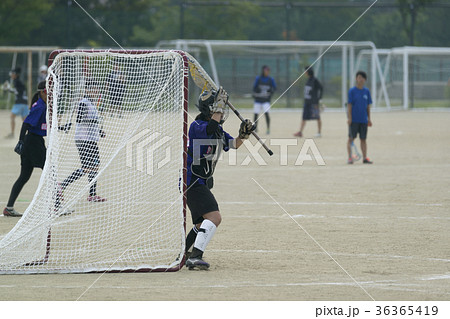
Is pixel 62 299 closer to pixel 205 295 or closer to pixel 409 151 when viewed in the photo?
pixel 205 295

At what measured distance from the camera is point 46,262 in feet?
23.5

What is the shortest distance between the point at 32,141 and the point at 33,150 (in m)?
0.11

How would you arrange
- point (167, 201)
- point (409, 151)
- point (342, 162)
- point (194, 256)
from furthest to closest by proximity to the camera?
point (409, 151), point (342, 162), point (167, 201), point (194, 256)

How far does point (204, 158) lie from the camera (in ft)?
23.2

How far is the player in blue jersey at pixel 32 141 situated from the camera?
30.9 ft

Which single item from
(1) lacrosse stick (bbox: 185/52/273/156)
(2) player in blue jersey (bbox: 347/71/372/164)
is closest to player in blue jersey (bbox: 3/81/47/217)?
(1) lacrosse stick (bbox: 185/52/273/156)

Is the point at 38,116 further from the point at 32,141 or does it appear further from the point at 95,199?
the point at 95,199

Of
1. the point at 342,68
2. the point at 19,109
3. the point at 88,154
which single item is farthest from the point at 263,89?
the point at 342,68

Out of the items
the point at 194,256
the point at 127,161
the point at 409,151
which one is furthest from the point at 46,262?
the point at 409,151

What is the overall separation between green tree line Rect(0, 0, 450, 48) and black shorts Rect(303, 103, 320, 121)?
14209 millimetres

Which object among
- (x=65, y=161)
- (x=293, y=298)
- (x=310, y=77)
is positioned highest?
(x=310, y=77)

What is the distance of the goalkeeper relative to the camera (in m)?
6.98

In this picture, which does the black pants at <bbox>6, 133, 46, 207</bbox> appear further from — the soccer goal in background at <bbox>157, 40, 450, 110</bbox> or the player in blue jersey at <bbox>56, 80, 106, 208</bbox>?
the soccer goal in background at <bbox>157, 40, 450, 110</bbox>

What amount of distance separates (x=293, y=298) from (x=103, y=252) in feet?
7.99
